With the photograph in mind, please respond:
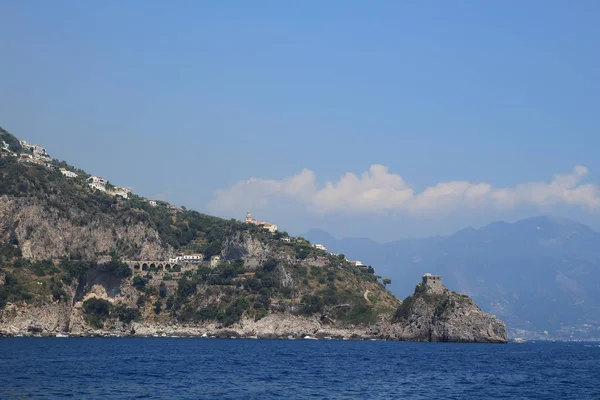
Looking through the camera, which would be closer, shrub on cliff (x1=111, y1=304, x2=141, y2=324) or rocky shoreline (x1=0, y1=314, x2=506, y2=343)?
rocky shoreline (x1=0, y1=314, x2=506, y2=343)

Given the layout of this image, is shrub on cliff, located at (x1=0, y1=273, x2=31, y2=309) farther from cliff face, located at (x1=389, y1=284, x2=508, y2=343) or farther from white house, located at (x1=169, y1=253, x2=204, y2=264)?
cliff face, located at (x1=389, y1=284, x2=508, y2=343)

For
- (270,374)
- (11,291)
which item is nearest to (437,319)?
(11,291)

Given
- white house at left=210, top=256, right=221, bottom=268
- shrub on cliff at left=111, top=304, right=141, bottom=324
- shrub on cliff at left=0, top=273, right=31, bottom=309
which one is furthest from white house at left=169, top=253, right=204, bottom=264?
shrub on cliff at left=0, top=273, right=31, bottom=309

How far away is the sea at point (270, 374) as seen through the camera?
6000cm

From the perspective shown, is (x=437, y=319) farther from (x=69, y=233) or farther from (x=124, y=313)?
(x=69, y=233)

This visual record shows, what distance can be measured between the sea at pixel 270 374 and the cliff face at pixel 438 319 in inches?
1350

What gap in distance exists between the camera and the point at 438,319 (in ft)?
476

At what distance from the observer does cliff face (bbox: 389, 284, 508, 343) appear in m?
145

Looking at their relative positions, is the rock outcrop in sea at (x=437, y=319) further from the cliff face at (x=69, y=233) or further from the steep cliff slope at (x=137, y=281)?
the cliff face at (x=69, y=233)

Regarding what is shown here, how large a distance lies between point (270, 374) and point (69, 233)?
90220 mm

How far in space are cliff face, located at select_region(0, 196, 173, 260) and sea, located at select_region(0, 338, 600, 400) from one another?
124ft

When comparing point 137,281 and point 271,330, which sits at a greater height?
point 137,281

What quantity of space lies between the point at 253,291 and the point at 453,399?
311ft

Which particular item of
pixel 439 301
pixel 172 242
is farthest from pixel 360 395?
pixel 172 242
